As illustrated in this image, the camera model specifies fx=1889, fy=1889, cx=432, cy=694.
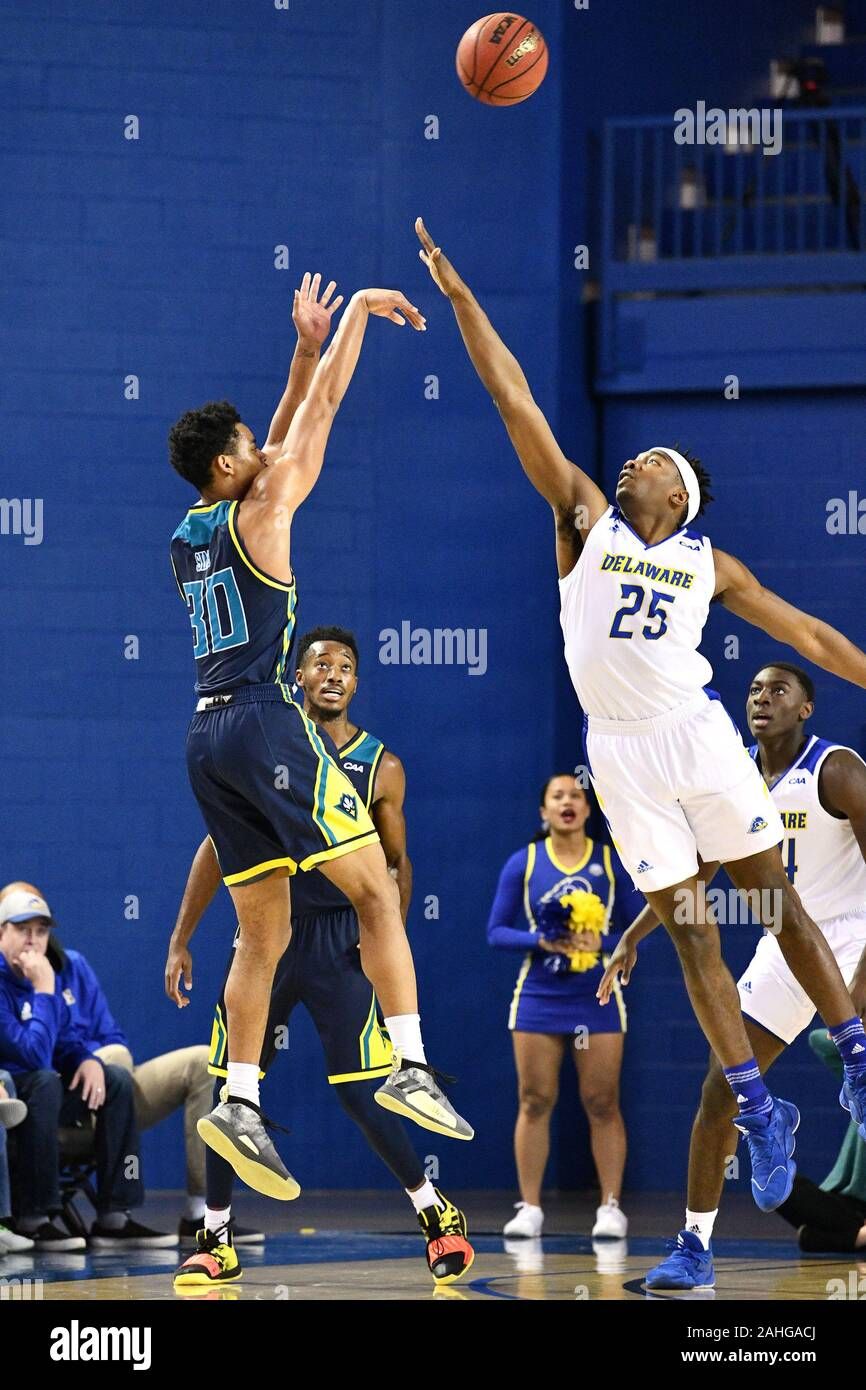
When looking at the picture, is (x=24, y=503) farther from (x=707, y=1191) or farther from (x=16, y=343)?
(x=707, y=1191)

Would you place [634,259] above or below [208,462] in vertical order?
above

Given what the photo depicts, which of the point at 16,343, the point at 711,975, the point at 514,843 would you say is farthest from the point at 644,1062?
the point at 16,343

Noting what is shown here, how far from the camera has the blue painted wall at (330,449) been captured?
33.9 feet

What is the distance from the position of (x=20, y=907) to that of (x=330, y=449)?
3.45 m

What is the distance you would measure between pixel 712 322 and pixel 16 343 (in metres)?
3.91

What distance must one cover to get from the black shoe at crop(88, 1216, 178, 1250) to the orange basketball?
15.9 ft

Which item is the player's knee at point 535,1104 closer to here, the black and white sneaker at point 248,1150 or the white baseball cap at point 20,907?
the white baseball cap at point 20,907

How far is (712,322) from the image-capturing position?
10516 mm

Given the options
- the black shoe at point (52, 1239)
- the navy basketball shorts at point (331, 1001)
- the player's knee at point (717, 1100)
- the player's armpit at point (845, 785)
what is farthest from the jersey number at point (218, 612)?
the black shoe at point (52, 1239)

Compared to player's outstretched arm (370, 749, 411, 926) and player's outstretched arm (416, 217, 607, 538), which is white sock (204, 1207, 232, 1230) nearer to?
player's outstretched arm (370, 749, 411, 926)

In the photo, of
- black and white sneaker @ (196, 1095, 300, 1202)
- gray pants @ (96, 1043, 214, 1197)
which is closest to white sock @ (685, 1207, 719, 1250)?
black and white sneaker @ (196, 1095, 300, 1202)

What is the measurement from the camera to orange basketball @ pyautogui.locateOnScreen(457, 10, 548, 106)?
22.9 ft

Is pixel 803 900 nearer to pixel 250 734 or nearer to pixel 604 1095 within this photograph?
pixel 604 1095

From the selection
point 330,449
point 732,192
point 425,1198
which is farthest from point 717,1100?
point 732,192
